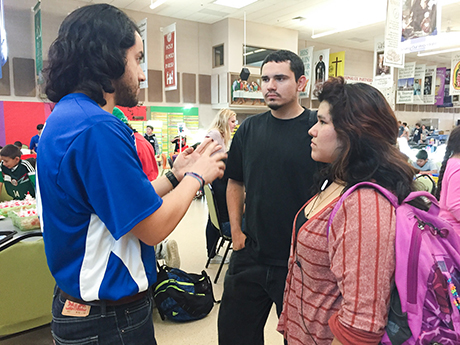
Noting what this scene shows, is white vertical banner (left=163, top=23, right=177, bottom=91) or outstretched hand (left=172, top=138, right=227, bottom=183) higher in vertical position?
white vertical banner (left=163, top=23, right=177, bottom=91)

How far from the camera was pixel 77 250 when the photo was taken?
103 cm

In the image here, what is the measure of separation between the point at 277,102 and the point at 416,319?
53.1 inches

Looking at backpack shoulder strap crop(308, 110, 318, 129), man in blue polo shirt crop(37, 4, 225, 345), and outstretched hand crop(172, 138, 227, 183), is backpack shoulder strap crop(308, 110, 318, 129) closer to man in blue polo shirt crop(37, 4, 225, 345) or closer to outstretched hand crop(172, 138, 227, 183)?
outstretched hand crop(172, 138, 227, 183)

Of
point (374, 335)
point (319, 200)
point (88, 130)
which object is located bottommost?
point (374, 335)

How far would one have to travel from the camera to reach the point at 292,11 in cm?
1162

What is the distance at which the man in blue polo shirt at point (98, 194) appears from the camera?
3.07ft

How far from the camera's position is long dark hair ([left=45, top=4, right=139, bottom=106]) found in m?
1.05

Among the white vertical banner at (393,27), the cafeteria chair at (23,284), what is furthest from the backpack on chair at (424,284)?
the white vertical banner at (393,27)

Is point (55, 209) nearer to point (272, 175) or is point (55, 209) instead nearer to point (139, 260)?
point (139, 260)

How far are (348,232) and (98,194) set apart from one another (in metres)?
0.73

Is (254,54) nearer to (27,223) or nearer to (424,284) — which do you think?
(27,223)

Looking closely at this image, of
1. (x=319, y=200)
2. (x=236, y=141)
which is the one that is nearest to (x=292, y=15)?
(x=236, y=141)

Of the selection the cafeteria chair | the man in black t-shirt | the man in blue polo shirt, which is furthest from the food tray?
the man in blue polo shirt

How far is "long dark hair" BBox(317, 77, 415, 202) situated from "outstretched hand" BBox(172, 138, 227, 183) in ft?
1.42
